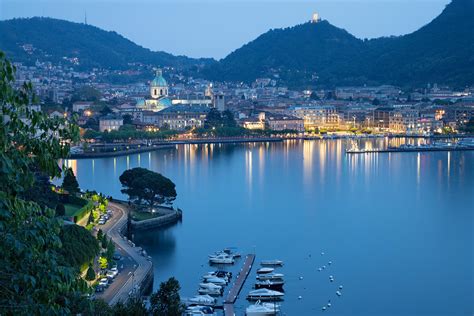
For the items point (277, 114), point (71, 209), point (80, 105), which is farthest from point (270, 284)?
point (80, 105)

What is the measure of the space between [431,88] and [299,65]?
1265 cm

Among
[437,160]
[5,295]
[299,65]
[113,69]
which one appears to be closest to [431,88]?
[299,65]

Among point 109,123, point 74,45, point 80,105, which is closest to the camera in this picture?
point 109,123

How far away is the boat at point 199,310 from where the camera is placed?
18.7 ft

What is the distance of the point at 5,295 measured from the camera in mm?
1690

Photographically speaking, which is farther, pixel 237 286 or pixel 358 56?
pixel 358 56

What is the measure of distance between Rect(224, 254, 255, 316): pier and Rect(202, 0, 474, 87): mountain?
31.9 meters

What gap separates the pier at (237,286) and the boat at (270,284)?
14 centimetres

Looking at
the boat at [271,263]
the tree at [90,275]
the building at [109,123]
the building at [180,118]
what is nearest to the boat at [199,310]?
the tree at [90,275]

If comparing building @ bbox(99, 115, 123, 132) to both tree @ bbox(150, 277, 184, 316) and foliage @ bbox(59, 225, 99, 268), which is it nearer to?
foliage @ bbox(59, 225, 99, 268)

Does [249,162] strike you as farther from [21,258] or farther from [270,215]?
[21,258]

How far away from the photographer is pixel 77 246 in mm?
6047

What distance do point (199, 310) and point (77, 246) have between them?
92 cm

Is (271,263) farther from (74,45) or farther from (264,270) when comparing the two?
(74,45)
